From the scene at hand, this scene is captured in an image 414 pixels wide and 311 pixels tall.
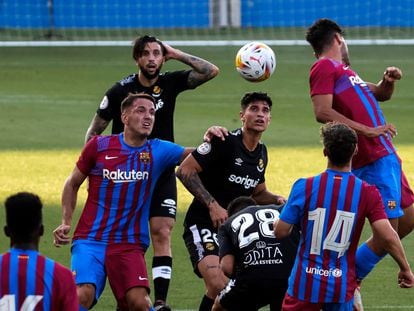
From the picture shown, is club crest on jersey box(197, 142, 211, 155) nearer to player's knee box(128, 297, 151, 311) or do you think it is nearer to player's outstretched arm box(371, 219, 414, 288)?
player's knee box(128, 297, 151, 311)

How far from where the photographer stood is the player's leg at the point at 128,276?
8.56m

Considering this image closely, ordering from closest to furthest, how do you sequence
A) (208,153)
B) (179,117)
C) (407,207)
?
1. (208,153)
2. (407,207)
3. (179,117)

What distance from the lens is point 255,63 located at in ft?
36.1

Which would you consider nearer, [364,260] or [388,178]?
[364,260]

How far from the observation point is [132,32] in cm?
3038

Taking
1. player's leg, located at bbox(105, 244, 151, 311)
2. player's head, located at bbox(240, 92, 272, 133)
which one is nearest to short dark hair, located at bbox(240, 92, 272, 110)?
player's head, located at bbox(240, 92, 272, 133)

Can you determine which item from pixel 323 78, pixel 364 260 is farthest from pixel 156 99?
pixel 364 260

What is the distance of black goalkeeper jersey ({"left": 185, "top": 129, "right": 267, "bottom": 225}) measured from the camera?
9.44 m

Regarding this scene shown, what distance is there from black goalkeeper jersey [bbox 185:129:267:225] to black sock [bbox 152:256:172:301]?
0.39 m

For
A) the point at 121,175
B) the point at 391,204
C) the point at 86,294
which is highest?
the point at 121,175

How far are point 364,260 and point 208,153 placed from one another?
6.48ft

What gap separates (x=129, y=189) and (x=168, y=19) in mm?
22906

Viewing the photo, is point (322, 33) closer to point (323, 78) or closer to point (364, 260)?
point (323, 78)

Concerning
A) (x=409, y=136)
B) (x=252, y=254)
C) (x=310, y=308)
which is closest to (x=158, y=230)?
(x=252, y=254)
